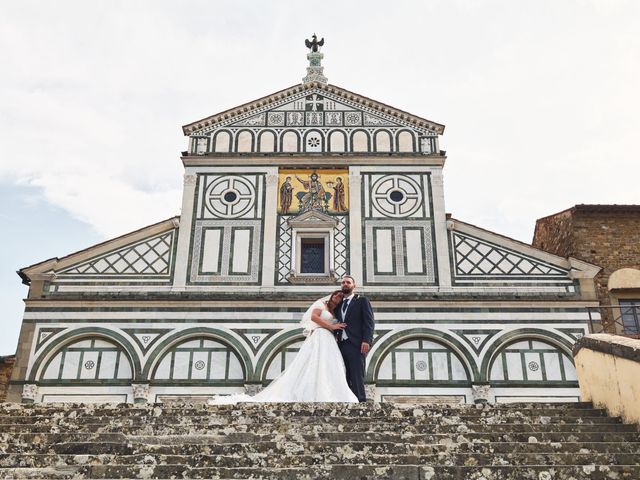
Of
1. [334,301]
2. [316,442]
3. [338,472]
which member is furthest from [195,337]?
[338,472]

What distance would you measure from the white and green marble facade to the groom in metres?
8.10

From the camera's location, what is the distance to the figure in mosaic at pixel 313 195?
68.6 feet

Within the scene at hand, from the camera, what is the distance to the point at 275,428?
295 inches

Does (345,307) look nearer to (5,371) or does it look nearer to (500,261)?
(500,261)

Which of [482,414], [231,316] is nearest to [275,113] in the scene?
[231,316]

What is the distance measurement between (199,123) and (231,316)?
662cm

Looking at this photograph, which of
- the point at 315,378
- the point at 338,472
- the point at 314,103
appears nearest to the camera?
the point at 338,472

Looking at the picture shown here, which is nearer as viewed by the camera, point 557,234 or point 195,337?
point 195,337

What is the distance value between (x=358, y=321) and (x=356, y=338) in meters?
0.24

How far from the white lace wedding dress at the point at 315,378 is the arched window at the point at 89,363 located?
368 inches

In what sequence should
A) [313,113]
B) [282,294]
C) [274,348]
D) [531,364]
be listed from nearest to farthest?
1. [531,364]
2. [274,348]
3. [282,294]
4. [313,113]

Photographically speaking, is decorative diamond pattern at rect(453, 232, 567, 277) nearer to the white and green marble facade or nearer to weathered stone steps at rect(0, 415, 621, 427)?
the white and green marble facade

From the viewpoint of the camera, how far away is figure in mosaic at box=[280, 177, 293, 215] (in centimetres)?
2092

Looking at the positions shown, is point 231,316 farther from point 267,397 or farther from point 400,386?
point 267,397
